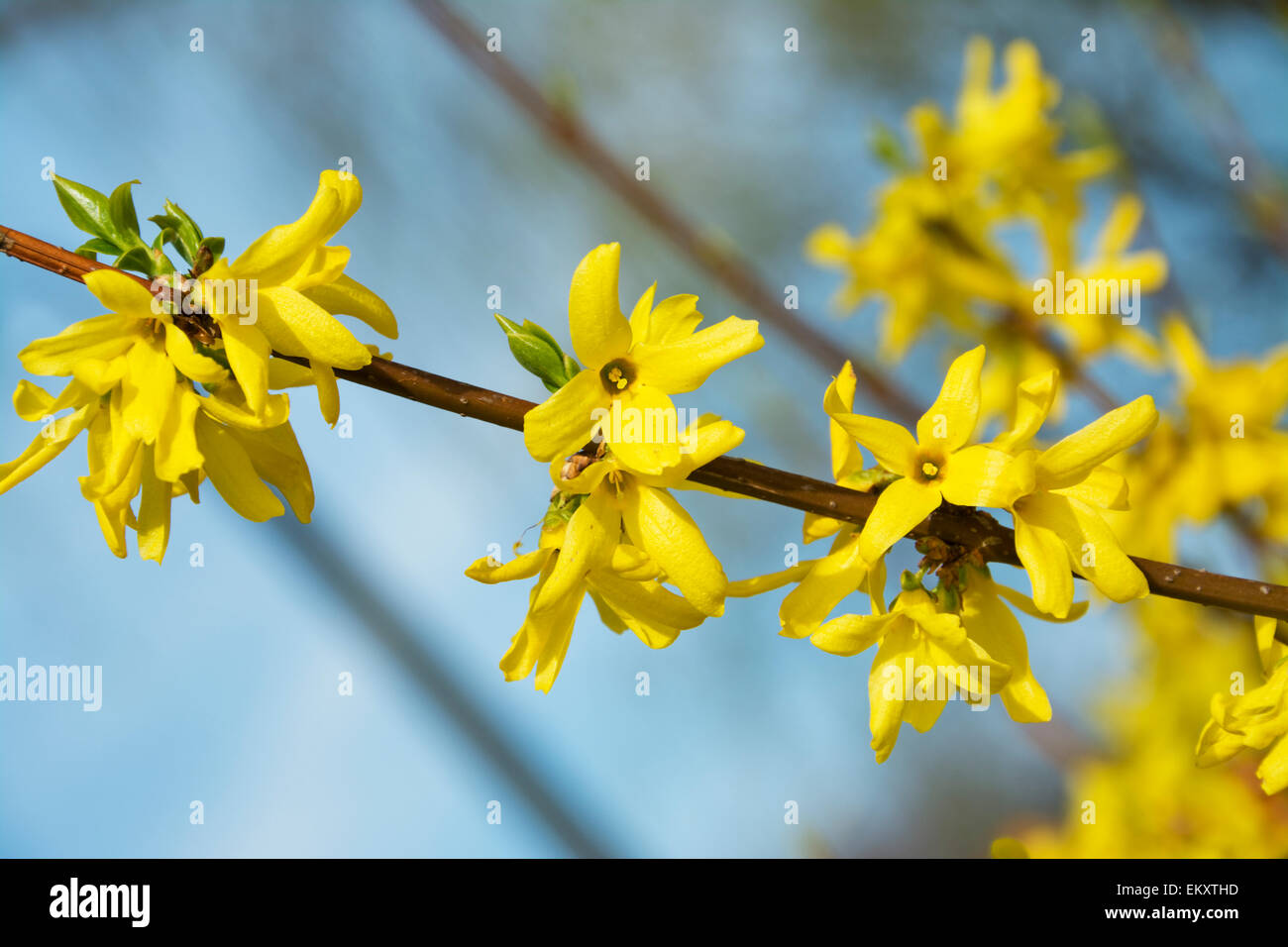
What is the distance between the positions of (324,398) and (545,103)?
3.98ft

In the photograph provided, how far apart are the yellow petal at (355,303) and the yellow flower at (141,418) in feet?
0.38

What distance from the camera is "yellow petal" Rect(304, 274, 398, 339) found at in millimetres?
860

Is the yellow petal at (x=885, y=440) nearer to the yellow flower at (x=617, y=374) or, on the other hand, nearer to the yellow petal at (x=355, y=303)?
the yellow flower at (x=617, y=374)

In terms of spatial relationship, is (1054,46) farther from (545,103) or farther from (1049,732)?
(545,103)

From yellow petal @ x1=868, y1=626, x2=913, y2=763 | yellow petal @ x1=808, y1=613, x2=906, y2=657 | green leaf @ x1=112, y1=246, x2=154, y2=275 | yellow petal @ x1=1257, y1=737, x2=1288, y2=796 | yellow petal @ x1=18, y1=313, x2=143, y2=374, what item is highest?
green leaf @ x1=112, y1=246, x2=154, y2=275

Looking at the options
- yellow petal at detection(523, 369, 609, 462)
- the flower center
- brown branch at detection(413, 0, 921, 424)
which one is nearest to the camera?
yellow petal at detection(523, 369, 609, 462)

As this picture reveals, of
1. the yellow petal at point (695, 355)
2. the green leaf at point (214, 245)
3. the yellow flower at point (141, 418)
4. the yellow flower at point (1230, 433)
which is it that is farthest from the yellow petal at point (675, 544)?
the yellow flower at point (1230, 433)

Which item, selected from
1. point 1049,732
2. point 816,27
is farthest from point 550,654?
point 816,27

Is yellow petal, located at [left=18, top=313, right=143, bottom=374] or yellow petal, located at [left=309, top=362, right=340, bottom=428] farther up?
yellow petal, located at [left=18, top=313, right=143, bottom=374]

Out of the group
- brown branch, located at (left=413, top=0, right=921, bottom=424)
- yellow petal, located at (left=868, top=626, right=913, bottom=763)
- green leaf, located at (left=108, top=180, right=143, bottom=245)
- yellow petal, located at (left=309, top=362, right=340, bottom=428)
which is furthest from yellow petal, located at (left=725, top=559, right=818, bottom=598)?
brown branch, located at (left=413, top=0, right=921, bottom=424)

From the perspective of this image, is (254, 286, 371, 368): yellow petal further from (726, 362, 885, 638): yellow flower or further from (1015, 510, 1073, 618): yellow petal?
(1015, 510, 1073, 618): yellow petal

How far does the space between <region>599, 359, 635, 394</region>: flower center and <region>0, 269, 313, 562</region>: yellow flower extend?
0.28 metres

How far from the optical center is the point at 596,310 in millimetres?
788

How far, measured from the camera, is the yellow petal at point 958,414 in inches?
33.5
